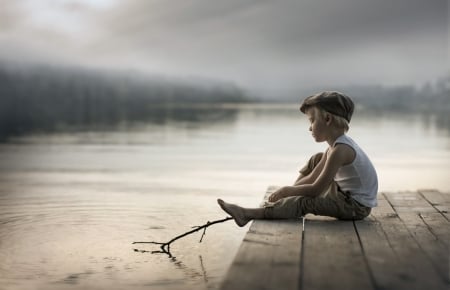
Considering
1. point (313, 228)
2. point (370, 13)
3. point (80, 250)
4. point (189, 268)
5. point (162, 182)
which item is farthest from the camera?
point (370, 13)

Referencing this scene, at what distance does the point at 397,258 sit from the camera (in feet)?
9.37

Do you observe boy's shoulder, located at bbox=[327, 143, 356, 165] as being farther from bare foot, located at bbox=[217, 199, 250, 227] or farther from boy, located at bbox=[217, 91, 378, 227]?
bare foot, located at bbox=[217, 199, 250, 227]

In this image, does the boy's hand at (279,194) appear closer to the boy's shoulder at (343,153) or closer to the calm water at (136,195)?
the boy's shoulder at (343,153)

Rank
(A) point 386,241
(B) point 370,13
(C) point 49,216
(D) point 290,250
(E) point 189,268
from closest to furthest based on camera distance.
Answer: (D) point 290,250
(A) point 386,241
(E) point 189,268
(C) point 49,216
(B) point 370,13

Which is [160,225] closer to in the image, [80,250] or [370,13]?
[80,250]

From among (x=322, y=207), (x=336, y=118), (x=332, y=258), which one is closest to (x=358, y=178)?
(x=322, y=207)

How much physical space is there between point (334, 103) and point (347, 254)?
1.07 m

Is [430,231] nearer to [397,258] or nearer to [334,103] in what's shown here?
[397,258]

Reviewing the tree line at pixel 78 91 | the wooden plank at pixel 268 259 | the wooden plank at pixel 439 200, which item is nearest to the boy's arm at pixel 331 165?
the wooden plank at pixel 268 259

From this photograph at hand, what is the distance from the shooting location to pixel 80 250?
13.8ft

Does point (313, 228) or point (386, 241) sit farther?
point (313, 228)

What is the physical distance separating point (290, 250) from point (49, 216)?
308 centimetres

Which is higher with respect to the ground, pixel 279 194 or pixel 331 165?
pixel 331 165

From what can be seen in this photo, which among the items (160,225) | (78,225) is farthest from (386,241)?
(78,225)
